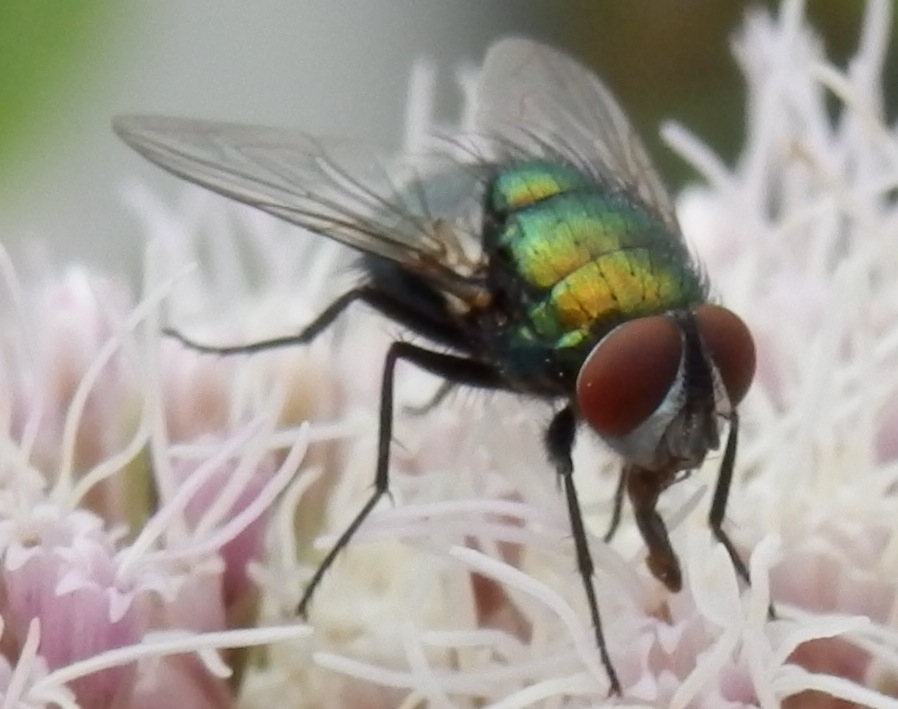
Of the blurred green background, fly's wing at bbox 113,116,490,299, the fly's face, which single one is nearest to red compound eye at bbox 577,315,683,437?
the fly's face

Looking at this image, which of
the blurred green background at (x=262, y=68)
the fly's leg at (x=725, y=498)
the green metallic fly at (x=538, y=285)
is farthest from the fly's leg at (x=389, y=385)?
the blurred green background at (x=262, y=68)

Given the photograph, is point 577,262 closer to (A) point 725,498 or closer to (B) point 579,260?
(B) point 579,260

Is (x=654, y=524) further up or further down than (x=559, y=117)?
further down

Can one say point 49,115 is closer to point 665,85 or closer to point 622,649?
point 665,85

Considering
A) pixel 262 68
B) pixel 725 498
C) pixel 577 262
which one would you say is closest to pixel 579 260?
pixel 577 262

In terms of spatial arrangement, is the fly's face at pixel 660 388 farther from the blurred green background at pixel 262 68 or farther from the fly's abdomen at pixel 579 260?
the blurred green background at pixel 262 68

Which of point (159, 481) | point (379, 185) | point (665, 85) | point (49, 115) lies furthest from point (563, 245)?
point (665, 85)
